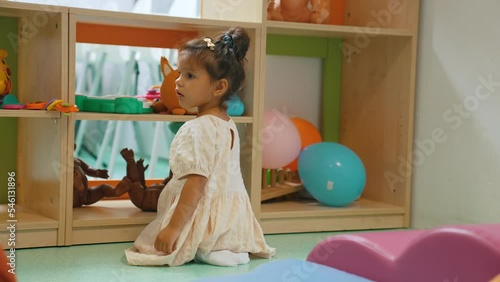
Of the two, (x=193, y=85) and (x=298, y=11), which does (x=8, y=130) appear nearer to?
(x=193, y=85)

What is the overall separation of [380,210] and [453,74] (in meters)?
0.57

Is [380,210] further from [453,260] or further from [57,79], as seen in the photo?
[453,260]

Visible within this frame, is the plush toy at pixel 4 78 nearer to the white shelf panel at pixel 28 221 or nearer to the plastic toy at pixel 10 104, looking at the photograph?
the plastic toy at pixel 10 104

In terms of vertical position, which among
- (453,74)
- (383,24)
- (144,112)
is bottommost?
(144,112)

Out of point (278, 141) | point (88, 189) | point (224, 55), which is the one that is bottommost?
point (88, 189)

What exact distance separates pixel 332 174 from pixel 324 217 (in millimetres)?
162

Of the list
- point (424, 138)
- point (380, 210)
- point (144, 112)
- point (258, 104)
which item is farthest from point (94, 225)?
point (424, 138)

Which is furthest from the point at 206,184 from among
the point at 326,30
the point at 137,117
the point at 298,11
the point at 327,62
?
the point at 327,62

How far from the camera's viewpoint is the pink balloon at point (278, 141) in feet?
8.84

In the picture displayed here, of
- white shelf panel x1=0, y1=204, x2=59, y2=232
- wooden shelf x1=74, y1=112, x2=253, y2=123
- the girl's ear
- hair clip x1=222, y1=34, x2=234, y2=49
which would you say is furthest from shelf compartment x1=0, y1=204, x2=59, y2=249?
Answer: hair clip x1=222, y1=34, x2=234, y2=49

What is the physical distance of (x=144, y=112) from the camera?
2.38 m

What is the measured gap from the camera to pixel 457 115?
8.36ft

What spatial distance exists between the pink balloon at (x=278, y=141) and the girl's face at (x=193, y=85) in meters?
0.60

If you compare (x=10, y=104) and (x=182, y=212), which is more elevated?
(x=10, y=104)
